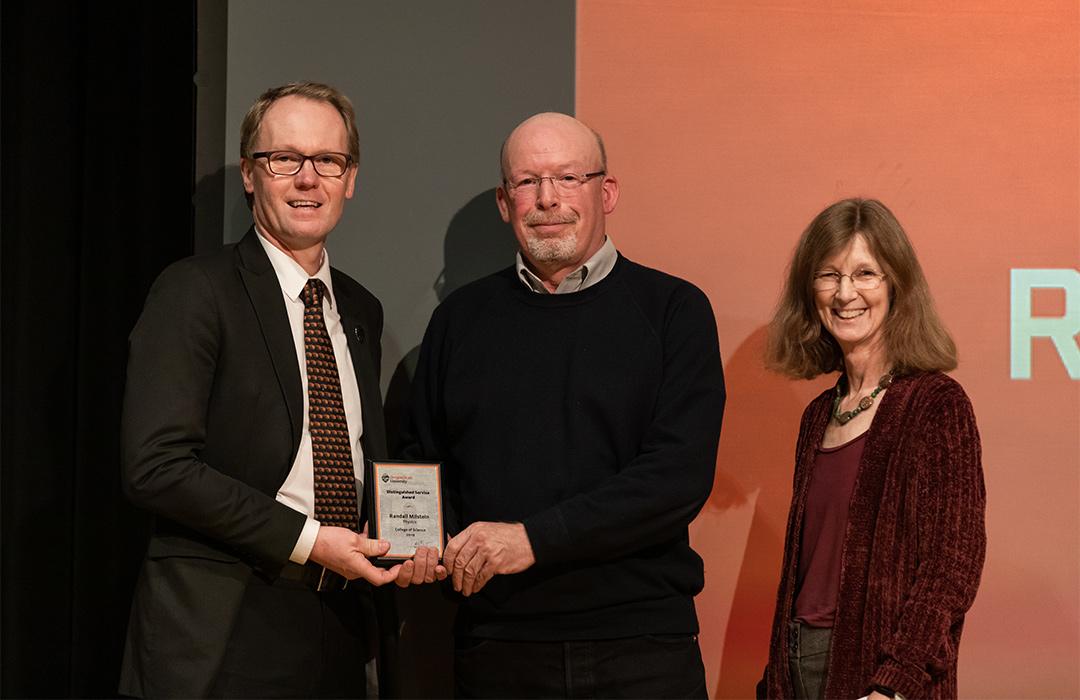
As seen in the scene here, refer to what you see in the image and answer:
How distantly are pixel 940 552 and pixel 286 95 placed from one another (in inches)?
67.5

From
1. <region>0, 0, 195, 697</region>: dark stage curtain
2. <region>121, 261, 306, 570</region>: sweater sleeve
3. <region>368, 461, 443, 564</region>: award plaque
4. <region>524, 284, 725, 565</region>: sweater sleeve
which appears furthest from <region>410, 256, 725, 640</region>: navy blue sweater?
<region>0, 0, 195, 697</region>: dark stage curtain

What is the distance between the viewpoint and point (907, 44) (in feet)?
10.4

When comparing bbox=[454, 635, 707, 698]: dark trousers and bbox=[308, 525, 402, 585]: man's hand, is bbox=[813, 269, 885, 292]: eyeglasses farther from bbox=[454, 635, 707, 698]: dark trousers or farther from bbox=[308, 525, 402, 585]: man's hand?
bbox=[308, 525, 402, 585]: man's hand

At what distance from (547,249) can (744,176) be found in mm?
846

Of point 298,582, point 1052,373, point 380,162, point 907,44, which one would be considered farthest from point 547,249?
point 1052,373

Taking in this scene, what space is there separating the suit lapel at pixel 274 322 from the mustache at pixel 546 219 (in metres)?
0.61

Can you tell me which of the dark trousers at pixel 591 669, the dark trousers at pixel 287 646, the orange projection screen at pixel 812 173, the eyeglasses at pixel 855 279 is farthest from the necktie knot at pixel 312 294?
the eyeglasses at pixel 855 279

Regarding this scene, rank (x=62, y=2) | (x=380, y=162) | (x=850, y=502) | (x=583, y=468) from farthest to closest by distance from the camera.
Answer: (x=62, y=2), (x=380, y=162), (x=583, y=468), (x=850, y=502)

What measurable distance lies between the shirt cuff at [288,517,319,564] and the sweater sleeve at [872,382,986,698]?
1.13 meters

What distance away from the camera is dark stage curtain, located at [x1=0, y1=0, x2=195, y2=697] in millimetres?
3639

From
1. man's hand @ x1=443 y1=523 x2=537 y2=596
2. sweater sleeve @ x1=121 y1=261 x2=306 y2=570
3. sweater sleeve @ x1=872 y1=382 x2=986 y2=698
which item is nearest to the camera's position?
sweater sleeve @ x1=872 y1=382 x2=986 y2=698

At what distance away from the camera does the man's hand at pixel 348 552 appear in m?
2.27

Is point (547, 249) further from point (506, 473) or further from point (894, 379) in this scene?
point (894, 379)

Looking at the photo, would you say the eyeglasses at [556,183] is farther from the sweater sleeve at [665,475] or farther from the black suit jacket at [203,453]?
the black suit jacket at [203,453]
